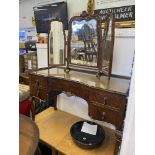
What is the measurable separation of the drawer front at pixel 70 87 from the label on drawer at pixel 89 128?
1.47ft

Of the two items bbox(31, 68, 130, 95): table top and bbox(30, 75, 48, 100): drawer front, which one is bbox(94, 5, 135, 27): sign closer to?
bbox(31, 68, 130, 95): table top

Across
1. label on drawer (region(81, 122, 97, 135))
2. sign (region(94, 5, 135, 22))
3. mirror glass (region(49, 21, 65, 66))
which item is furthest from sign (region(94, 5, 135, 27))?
label on drawer (region(81, 122, 97, 135))

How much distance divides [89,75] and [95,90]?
33 centimetres

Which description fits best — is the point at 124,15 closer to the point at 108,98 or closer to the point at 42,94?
the point at 108,98

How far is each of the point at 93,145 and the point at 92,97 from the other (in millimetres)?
475

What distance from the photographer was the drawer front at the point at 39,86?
57.0 inches

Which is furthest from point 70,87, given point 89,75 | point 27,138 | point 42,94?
point 27,138

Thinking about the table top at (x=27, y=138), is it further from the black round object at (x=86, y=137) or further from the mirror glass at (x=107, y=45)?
the mirror glass at (x=107, y=45)

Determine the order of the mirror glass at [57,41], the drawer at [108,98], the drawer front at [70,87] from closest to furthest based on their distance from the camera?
1. the drawer at [108,98]
2. the drawer front at [70,87]
3. the mirror glass at [57,41]

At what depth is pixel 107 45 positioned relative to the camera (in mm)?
1275

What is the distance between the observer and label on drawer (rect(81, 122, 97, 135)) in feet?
4.82

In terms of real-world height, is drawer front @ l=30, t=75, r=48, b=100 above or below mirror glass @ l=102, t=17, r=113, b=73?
below

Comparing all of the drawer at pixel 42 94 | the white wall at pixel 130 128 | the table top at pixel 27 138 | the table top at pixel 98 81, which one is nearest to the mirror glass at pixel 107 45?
the table top at pixel 98 81
